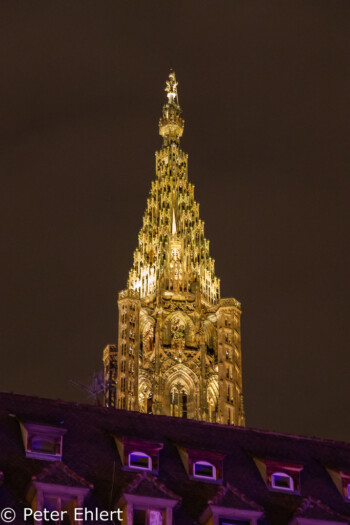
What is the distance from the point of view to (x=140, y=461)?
5738 cm

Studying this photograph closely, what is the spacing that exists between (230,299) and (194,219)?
15.5 meters

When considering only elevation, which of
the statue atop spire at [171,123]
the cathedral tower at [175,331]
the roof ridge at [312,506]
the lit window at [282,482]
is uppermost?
the statue atop spire at [171,123]

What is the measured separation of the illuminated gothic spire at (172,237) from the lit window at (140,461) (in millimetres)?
108364

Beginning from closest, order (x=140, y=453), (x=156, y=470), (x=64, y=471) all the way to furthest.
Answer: (x=64, y=471) < (x=156, y=470) < (x=140, y=453)

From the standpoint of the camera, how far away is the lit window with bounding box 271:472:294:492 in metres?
58.7

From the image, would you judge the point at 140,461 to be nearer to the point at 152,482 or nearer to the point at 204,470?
the point at 152,482

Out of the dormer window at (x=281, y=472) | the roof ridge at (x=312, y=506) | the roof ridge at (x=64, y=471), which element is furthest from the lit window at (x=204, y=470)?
the roof ridge at (x=64, y=471)

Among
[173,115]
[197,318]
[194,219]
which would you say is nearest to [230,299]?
[197,318]

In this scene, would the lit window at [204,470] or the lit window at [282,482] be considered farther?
the lit window at [282,482]

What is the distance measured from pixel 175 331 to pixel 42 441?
353 feet

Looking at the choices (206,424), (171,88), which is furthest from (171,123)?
(206,424)

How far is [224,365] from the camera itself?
522ft

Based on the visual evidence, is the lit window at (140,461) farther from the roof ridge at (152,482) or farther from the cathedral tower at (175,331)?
the cathedral tower at (175,331)

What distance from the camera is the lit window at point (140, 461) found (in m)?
57.1
